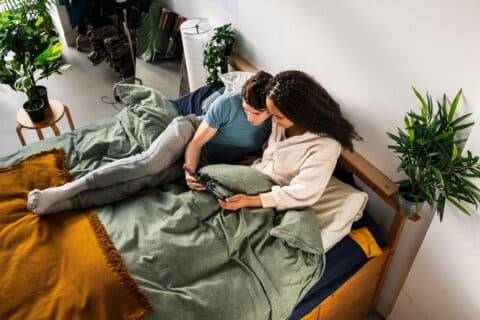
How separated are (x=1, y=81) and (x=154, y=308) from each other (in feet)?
5.48

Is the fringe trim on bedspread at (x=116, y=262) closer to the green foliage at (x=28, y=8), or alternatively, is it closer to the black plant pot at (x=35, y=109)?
the black plant pot at (x=35, y=109)

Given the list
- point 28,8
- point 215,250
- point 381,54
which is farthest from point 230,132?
point 28,8

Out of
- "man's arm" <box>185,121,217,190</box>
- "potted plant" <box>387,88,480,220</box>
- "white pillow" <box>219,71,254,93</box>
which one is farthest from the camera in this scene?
"white pillow" <box>219,71,254,93</box>

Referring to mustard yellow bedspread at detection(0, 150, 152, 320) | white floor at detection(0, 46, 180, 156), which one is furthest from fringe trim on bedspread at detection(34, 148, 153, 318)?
white floor at detection(0, 46, 180, 156)

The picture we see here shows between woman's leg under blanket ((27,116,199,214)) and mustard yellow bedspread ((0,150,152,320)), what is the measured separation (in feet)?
0.24

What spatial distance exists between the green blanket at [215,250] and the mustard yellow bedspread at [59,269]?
0.19 ft

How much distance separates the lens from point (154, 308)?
1.34m

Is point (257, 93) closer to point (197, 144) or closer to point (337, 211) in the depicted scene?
Result: point (197, 144)

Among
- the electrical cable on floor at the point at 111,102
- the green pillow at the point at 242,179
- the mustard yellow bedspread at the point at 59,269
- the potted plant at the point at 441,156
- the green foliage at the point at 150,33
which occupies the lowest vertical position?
the electrical cable on floor at the point at 111,102

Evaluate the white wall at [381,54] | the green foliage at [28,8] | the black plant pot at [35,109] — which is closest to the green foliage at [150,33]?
the green foliage at [28,8]

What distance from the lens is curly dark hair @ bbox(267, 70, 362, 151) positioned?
152 centimetres

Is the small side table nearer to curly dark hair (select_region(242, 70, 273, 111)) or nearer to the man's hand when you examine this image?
the man's hand

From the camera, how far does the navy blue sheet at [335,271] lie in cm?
150

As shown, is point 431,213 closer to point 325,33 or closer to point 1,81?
point 325,33
